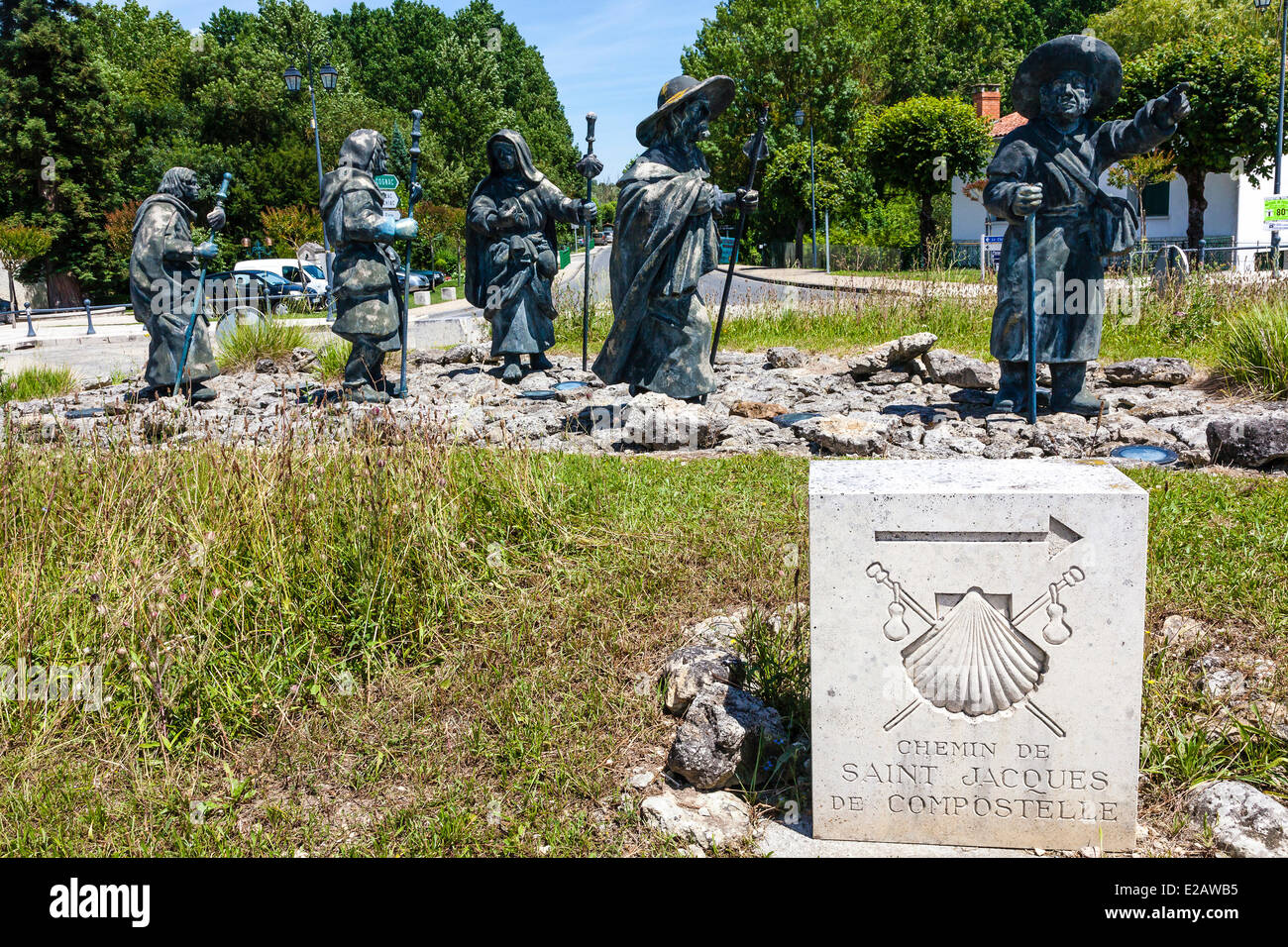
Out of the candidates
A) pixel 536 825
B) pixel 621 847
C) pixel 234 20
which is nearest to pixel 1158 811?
pixel 621 847

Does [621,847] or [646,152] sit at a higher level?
[646,152]

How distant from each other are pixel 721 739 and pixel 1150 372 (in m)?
7.83

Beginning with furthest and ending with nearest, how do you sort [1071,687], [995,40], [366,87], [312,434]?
[366,87] < [995,40] < [312,434] < [1071,687]

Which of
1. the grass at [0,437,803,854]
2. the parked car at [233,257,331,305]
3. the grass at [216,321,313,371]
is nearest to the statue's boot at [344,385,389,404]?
the grass at [216,321,313,371]

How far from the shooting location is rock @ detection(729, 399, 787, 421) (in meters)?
9.01

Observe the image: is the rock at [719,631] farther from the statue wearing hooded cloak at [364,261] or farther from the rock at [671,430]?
the statue wearing hooded cloak at [364,261]

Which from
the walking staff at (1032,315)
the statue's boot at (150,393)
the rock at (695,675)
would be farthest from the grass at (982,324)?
the rock at (695,675)

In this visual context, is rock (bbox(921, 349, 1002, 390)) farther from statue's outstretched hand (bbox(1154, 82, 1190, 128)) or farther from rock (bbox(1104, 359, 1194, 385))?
statue's outstretched hand (bbox(1154, 82, 1190, 128))

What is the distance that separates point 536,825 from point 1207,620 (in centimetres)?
272

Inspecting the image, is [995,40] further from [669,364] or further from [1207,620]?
[1207,620]

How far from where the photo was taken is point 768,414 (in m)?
9.01

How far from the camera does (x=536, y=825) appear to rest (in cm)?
332

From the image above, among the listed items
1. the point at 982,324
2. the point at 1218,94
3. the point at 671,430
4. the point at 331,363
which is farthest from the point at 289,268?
the point at 671,430

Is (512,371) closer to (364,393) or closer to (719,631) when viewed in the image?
(364,393)
